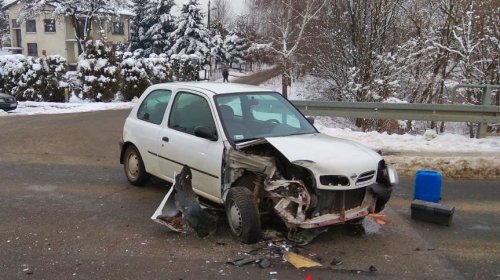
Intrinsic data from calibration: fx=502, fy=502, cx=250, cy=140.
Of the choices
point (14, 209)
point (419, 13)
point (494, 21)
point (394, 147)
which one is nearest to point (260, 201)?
point (14, 209)

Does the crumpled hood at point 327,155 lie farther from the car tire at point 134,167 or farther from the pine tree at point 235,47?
the pine tree at point 235,47

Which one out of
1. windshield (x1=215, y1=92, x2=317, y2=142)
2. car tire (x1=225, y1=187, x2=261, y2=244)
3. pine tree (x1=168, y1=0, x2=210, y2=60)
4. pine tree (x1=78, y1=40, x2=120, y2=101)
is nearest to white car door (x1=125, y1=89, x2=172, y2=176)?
windshield (x1=215, y1=92, x2=317, y2=142)

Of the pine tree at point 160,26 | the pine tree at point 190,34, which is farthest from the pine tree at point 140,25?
the pine tree at point 190,34

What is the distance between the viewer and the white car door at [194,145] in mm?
5516

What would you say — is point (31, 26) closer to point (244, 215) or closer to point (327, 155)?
point (244, 215)

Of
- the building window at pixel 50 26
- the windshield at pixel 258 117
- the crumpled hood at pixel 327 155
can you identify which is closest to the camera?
the crumpled hood at pixel 327 155

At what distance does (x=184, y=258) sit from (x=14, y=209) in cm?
274

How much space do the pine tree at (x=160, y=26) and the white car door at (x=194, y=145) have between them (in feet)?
153

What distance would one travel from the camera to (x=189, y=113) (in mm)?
6211

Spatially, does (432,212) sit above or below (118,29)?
below

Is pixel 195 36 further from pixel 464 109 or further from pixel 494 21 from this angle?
pixel 464 109

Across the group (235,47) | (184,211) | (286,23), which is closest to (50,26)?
(235,47)

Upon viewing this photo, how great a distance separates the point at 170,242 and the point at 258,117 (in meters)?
1.87

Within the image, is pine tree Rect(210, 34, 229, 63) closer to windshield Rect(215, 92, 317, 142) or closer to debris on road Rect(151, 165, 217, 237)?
windshield Rect(215, 92, 317, 142)
